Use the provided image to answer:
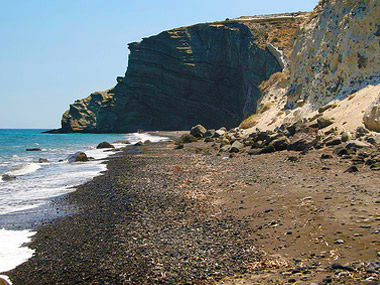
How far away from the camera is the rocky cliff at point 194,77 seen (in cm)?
8188

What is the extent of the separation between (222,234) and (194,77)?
9274 centimetres

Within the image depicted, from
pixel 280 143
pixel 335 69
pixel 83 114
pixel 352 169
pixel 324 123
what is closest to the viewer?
pixel 352 169

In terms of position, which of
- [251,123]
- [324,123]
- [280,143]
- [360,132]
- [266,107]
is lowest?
[280,143]

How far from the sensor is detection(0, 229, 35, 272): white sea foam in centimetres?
812

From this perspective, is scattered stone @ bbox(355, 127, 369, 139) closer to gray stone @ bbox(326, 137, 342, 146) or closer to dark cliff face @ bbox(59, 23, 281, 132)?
gray stone @ bbox(326, 137, 342, 146)

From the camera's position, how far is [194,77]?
326 ft

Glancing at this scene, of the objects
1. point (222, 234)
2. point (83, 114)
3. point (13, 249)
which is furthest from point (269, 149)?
point (83, 114)

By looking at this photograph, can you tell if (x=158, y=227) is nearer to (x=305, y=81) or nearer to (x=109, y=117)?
(x=305, y=81)

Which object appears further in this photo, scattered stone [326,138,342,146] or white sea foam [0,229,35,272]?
scattered stone [326,138,342,146]

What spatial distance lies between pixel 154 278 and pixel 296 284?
8.56 feet

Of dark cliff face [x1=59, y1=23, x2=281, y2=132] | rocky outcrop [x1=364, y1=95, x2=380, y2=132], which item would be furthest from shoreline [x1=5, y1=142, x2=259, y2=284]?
dark cliff face [x1=59, y1=23, x2=281, y2=132]

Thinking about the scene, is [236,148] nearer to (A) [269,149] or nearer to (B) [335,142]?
(A) [269,149]

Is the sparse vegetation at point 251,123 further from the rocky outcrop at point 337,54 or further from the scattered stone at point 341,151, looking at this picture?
the scattered stone at point 341,151

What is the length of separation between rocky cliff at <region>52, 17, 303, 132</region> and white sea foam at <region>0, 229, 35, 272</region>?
6636 centimetres
